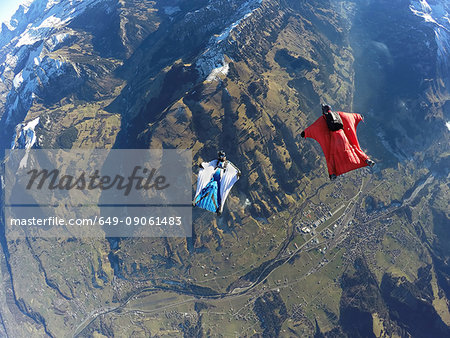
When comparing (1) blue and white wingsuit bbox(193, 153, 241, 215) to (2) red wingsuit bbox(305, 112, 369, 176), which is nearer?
(2) red wingsuit bbox(305, 112, 369, 176)

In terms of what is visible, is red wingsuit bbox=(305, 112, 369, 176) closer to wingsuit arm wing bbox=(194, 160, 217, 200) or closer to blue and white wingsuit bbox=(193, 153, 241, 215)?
blue and white wingsuit bbox=(193, 153, 241, 215)

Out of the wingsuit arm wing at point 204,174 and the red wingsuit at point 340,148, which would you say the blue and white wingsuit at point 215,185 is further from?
the red wingsuit at point 340,148

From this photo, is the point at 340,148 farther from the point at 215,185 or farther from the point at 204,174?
the point at 204,174

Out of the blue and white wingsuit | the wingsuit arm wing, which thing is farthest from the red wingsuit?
the wingsuit arm wing

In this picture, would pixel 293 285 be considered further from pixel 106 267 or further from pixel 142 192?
pixel 106 267

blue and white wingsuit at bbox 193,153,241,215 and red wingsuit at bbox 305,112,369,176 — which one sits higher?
red wingsuit at bbox 305,112,369,176

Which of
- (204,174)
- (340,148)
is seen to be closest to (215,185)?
(204,174)
